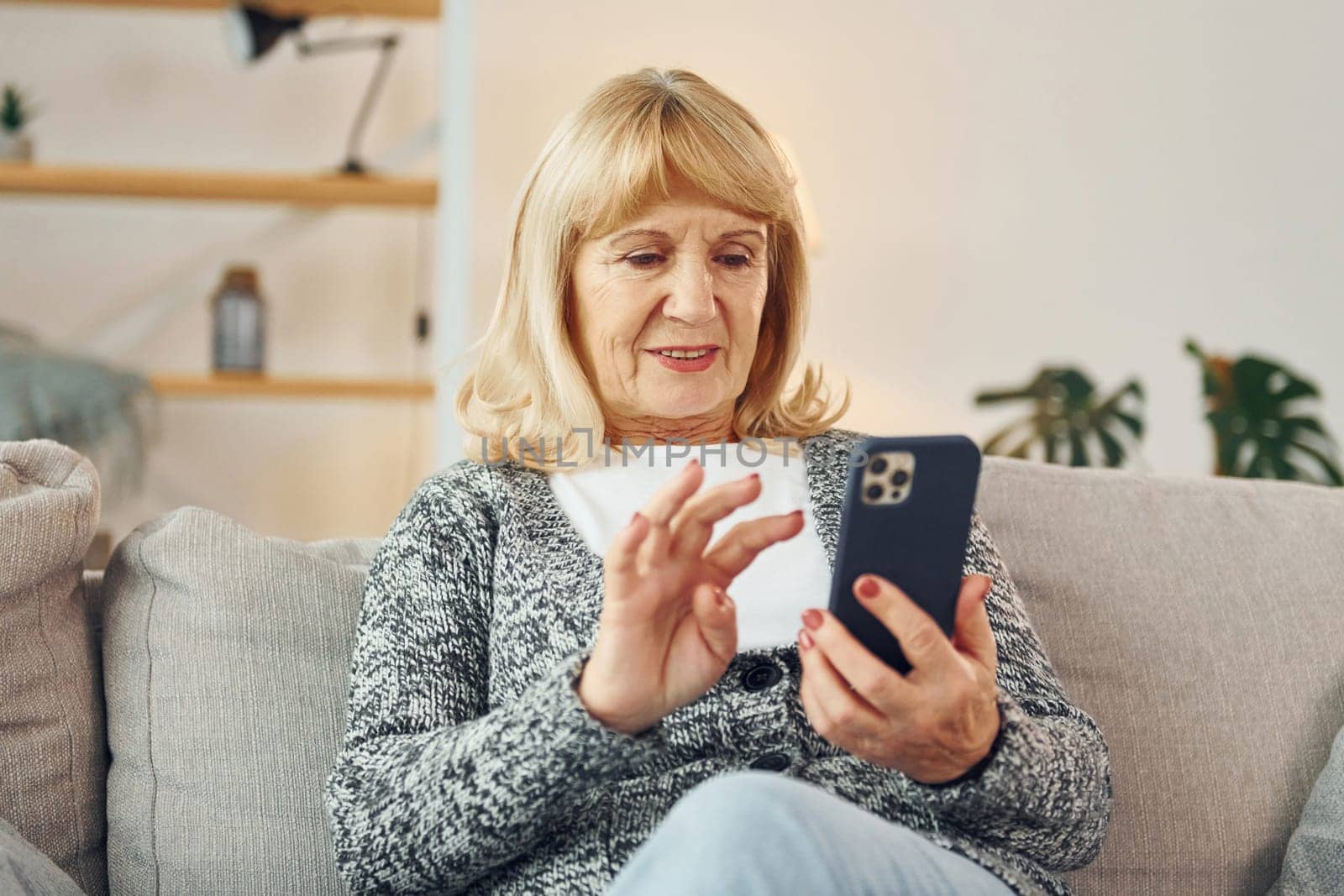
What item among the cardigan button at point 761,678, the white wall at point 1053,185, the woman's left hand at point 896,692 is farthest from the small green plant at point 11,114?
the woman's left hand at point 896,692

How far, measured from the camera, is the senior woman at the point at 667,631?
0.86 m

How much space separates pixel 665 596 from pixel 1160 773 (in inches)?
27.1

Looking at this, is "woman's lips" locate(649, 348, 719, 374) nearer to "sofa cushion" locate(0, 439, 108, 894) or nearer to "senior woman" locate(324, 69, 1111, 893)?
"senior woman" locate(324, 69, 1111, 893)

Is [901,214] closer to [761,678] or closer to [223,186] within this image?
[223,186]

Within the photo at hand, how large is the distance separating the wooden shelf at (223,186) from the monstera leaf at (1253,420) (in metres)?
1.79

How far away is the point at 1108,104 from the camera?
3221 mm

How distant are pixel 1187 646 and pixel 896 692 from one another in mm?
638

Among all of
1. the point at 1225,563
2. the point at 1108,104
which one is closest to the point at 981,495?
the point at 1225,563

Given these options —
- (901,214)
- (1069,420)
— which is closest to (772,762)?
(1069,420)

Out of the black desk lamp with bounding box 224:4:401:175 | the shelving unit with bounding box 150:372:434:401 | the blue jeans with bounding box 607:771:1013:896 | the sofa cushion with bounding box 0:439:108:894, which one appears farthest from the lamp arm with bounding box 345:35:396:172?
the blue jeans with bounding box 607:771:1013:896

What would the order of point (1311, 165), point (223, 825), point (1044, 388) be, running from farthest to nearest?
point (1311, 165) < point (1044, 388) < point (223, 825)

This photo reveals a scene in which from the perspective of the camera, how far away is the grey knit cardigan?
0.92m

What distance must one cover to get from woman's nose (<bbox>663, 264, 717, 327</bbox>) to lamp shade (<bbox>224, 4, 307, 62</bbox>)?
2082 millimetres

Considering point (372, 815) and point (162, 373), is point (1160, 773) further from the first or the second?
point (162, 373)
